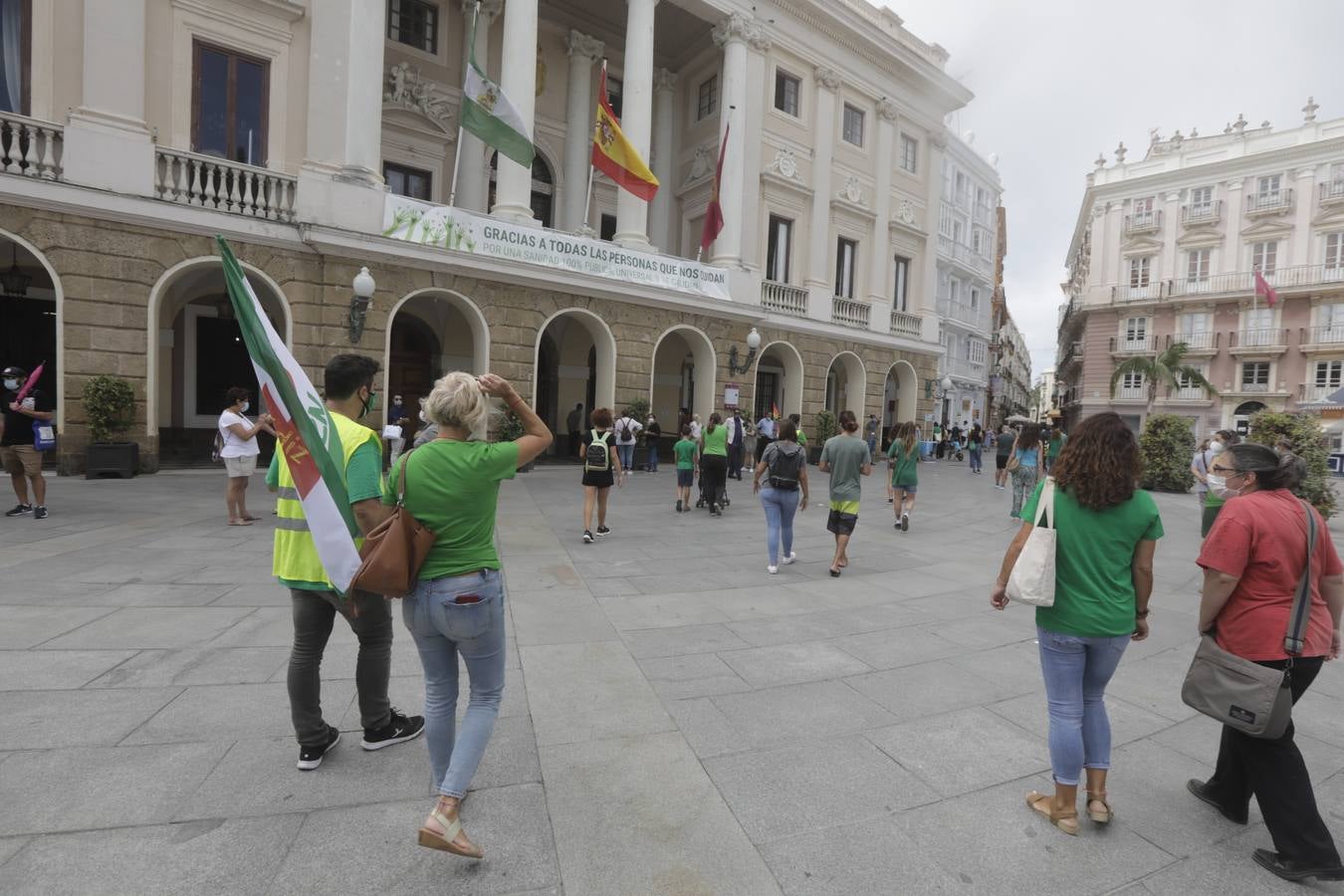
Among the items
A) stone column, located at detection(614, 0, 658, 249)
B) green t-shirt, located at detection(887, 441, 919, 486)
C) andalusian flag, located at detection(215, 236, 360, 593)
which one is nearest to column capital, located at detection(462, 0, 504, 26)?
stone column, located at detection(614, 0, 658, 249)

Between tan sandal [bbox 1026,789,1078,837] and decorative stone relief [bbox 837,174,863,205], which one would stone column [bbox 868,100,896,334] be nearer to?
decorative stone relief [bbox 837,174,863,205]

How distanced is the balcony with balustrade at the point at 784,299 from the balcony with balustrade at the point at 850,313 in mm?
1309

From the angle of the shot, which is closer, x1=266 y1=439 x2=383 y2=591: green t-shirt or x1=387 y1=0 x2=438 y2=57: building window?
x1=266 y1=439 x2=383 y2=591: green t-shirt

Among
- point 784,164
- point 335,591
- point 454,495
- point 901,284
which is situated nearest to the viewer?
point 454,495

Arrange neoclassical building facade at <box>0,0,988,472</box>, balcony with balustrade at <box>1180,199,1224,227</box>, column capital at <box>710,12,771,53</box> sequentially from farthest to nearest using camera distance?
balcony with balustrade at <box>1180,199,1224,227</box>
column capital at <box>710,12,771,53</box>
neoclassical building facade at <box>0,0,988,472</box>

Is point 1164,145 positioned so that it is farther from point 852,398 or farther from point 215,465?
point 215,465

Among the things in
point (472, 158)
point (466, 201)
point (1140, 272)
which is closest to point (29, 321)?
point (466, 201)

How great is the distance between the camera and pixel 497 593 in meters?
2.53

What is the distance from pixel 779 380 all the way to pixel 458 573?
22151 millimetres

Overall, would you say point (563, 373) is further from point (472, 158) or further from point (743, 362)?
point (472, 158)

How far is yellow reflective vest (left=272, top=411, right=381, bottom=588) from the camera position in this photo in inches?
110

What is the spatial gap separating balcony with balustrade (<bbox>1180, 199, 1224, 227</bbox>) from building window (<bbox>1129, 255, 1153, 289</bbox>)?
8.44ft

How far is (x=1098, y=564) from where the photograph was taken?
103 inches

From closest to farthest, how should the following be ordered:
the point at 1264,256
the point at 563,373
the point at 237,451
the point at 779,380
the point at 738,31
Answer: the point at 237,451, the point at 738,31, the point at 563,373, the point at 779,380, the point at 1264,256
